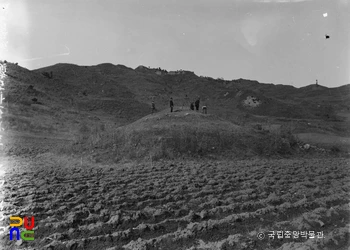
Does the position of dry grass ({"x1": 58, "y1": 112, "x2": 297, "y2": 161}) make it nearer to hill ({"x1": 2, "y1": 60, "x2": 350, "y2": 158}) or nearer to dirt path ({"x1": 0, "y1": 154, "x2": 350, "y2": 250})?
hill ({"x1": 2, "y1": 60, "x2": 350, "y2": 158})

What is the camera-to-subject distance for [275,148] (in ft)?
46.3

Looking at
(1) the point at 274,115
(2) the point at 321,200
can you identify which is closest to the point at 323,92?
(1) the point at 274,115

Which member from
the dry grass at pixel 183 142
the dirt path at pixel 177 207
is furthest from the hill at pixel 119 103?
the dirt path at pixel 177 207

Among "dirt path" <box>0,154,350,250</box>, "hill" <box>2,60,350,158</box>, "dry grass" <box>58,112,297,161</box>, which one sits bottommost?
"dirt path" <box>0,154,350,250</box>

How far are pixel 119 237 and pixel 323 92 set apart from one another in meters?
68.0

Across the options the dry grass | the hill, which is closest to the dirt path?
the dry grass

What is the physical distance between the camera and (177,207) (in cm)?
537

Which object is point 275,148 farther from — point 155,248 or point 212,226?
point 155,248

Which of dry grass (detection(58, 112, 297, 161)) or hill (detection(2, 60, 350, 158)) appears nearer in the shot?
dry grass (detection(58, 112, 297, 161))

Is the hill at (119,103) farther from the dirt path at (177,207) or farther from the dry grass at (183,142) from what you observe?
the dirt path at (177,207)

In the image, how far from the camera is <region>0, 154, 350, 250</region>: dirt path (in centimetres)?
386

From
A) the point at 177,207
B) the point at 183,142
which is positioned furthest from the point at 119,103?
the point at 177,207

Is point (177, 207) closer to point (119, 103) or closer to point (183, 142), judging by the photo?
point (183, 142)

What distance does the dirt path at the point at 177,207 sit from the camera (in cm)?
386
